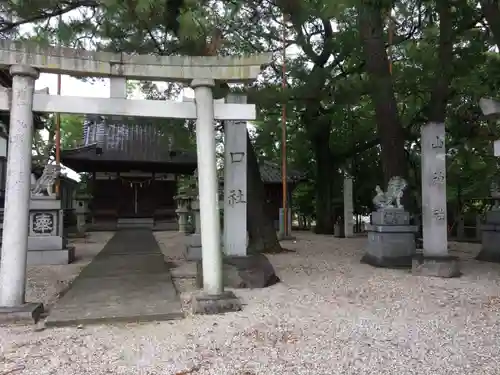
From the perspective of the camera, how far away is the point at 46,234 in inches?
374

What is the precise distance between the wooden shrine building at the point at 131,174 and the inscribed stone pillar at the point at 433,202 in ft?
44.9

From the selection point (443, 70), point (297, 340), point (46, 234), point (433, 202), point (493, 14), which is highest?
point (493, 14)

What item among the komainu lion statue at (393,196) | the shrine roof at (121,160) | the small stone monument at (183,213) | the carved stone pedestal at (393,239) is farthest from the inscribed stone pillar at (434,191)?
the shrine roof at (121,160)

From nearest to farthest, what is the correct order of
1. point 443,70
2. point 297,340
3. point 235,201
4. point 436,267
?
1. point 297,340
2. point 235,201
3. point 436,267
4. point 443,70

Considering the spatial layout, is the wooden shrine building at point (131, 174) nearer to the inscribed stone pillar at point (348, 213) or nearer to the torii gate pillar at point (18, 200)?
the inscribed stone pillar at point (348, 213)

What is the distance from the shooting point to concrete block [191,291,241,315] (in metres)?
5.05

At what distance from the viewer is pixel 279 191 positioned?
23.6 meters

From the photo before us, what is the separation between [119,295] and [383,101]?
272 inches

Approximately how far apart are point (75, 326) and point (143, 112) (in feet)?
8.56

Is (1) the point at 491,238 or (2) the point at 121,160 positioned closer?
(1) the point at 491,238

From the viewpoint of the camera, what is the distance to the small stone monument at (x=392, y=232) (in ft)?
28.0

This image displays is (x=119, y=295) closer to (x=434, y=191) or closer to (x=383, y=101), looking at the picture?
(x=434, y=191)

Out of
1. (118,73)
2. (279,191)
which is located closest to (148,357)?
(118,73)

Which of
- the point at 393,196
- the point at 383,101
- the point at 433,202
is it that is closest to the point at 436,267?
the point at 433,202
